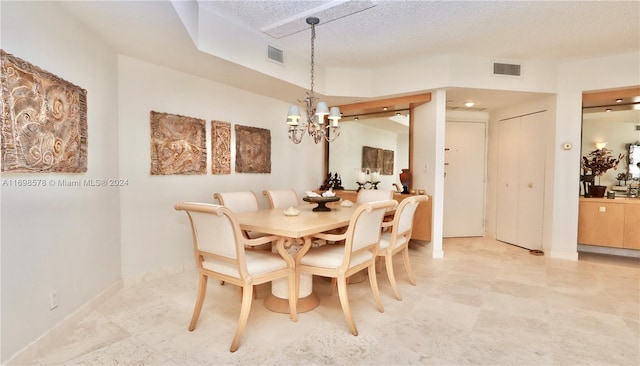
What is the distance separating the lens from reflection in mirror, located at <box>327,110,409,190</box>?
5.25m

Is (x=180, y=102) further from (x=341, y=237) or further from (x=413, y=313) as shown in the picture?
(x=413, y=313)

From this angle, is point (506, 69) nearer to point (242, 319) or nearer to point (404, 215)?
point (404, 215)

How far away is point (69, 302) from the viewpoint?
85.7 inches

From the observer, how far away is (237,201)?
3.12 metres

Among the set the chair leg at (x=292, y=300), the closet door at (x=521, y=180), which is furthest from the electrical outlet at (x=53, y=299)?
the closet door at (x=521, y=180)

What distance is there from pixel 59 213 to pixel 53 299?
57 cm

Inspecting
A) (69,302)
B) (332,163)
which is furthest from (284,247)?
(332,163)

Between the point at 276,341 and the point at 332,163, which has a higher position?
the point at 332,163

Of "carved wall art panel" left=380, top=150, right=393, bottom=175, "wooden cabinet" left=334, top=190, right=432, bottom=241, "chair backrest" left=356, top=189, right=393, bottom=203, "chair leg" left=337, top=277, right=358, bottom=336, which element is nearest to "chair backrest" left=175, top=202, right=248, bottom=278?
"chair leg" left=337, top=277, right=358, bottom=336

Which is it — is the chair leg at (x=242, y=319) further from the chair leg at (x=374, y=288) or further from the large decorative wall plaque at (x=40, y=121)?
the large decorative wall plaque at (x=40, y=121)

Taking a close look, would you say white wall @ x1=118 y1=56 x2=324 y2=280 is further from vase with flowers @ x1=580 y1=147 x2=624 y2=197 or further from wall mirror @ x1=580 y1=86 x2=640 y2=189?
wall mirror @ x1=580 y1=86 x2=640 y2=189

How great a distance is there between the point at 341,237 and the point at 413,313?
884mm

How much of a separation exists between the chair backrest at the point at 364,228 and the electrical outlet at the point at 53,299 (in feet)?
6.43

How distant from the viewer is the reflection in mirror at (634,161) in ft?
14.2
